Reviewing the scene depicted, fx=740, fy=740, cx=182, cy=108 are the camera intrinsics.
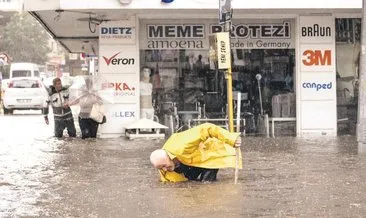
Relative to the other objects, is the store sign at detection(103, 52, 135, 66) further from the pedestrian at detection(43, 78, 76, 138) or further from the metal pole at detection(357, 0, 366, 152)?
the metal pole at detection(357, 0, 366, 152)

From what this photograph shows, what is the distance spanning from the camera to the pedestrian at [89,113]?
17.8m

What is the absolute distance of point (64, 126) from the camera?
1858cm

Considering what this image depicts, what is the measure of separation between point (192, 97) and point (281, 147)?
4560 mm

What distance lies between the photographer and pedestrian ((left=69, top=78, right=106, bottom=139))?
17750 mm

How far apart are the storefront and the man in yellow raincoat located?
27.9ft

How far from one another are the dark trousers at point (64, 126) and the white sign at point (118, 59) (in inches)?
59.9

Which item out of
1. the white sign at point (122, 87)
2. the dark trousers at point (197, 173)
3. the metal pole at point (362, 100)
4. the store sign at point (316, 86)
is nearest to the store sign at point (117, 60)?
the white sign at point (122, 87)

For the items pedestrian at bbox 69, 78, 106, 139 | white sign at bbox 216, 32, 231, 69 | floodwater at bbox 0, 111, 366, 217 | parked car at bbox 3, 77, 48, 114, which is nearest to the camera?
floodwater at bbox 0, 111, 366, 217

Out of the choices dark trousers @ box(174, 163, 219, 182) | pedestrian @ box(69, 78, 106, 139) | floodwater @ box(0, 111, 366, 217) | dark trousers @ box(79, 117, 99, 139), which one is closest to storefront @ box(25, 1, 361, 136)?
dark trousers @ box(79, 117, 99, 139)

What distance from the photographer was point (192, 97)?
19281 mm

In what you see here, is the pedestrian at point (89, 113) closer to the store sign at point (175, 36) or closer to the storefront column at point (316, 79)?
the store sign at point (175, 36)

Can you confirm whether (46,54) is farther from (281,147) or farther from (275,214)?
(275,214)

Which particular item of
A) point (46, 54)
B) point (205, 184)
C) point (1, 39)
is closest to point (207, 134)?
point (205, 184)

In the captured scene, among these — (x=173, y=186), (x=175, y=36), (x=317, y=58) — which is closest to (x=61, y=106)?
(x=175, y=36)
